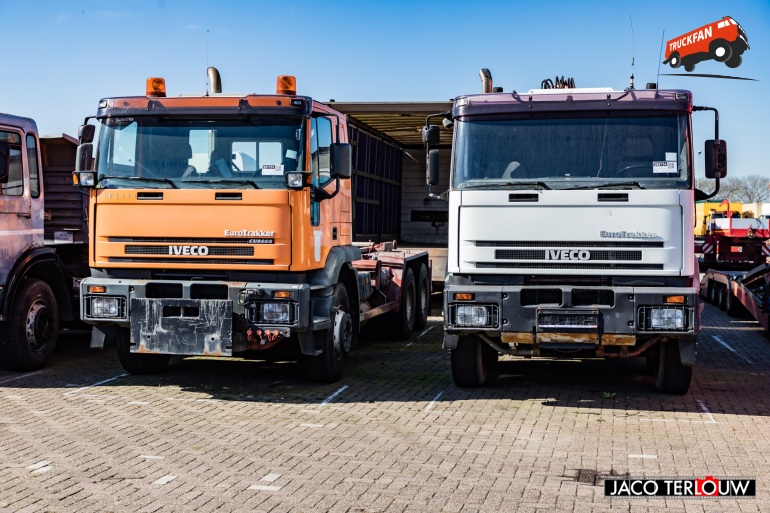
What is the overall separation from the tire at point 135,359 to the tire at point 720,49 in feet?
57.5

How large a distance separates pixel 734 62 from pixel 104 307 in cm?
1828

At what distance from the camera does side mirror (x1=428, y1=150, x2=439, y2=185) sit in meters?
9.44

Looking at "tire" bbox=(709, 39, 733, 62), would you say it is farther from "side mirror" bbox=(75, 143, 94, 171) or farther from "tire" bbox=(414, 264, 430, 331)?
"side mirror" bbox=(75, 143, 94, 171)

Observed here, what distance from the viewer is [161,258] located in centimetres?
953

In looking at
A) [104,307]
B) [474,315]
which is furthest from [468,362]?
[104,307]

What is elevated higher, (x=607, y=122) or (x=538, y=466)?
(x=607, y=122)

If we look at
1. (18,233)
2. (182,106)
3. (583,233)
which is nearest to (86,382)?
(18,233)

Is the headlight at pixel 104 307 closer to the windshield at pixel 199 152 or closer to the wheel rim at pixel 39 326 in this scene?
the windshield at pixel 199 152

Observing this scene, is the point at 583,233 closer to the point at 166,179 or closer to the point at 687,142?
the point at 687,142

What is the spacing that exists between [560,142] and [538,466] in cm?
353

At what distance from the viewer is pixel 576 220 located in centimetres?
888

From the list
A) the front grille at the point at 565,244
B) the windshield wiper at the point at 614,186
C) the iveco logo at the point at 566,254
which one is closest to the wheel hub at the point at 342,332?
the front grille at the point at 565,244

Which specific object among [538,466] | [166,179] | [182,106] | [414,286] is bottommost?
→ [538,466]

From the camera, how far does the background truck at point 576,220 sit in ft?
28.7
